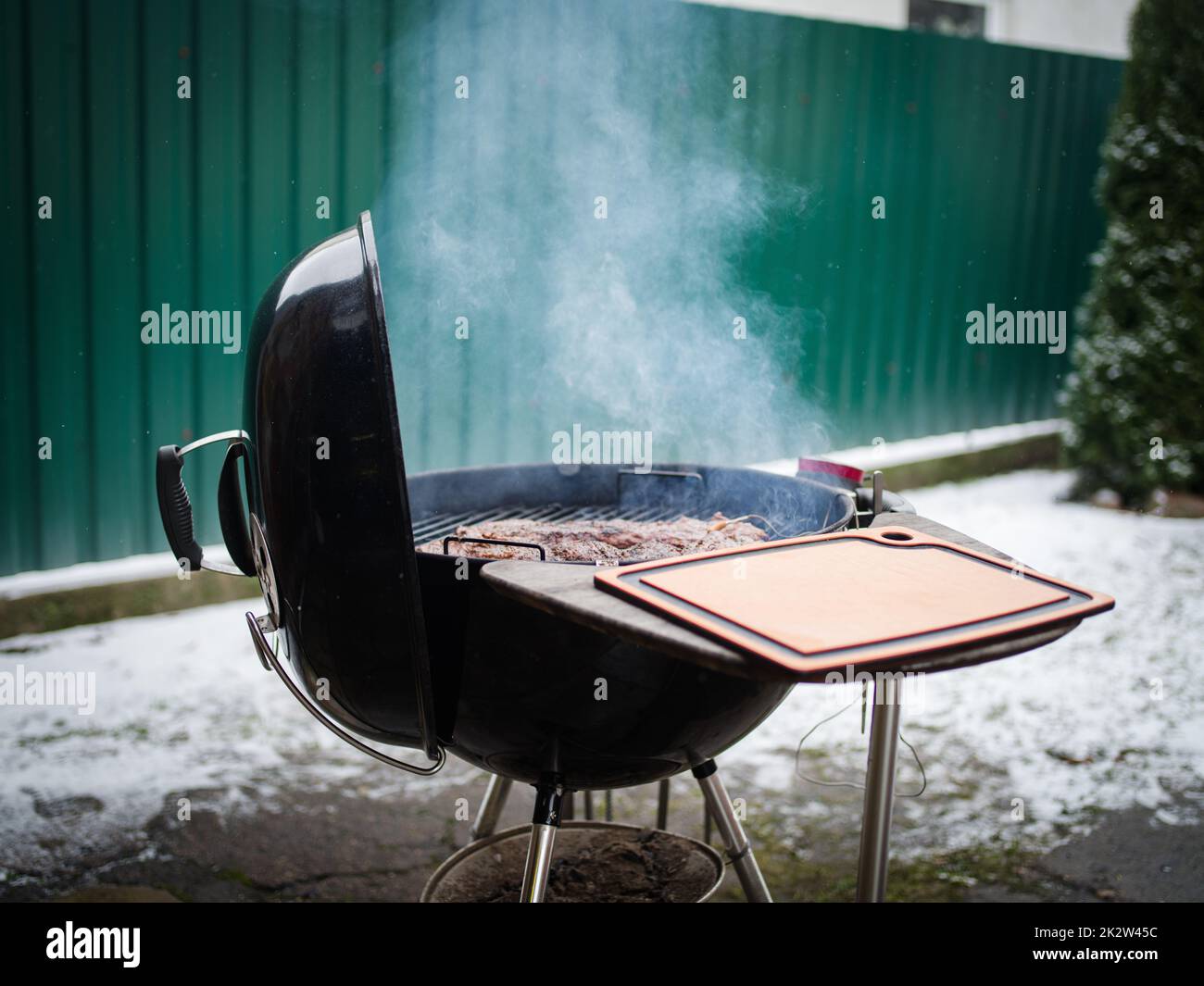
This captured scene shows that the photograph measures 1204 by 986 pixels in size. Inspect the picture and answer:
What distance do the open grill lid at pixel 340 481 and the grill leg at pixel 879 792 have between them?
793 mm

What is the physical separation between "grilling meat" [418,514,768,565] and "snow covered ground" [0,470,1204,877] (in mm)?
1282

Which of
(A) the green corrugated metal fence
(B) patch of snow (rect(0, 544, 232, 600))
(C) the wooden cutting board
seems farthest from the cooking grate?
(B) patch of snow (rect(0, 544, 232, 600))

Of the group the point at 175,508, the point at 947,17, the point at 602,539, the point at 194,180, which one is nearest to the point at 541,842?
the point at 602,539

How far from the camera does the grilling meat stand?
2.23 m

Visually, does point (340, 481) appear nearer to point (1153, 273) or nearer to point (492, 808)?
point (492, 808)

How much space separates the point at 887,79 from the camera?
6664 mm

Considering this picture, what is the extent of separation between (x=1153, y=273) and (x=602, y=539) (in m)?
5.98

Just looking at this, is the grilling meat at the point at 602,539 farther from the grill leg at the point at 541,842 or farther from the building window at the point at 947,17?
the building window at the point at 947,17

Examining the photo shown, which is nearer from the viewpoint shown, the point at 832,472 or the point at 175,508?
the point at 175,508

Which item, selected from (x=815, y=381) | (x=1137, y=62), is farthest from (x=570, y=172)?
(x=1137, y=62)

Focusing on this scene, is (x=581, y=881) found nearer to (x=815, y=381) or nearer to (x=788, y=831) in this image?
(x=788, y=831)

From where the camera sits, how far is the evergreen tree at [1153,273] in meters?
6.68

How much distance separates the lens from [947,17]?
28.3ft
